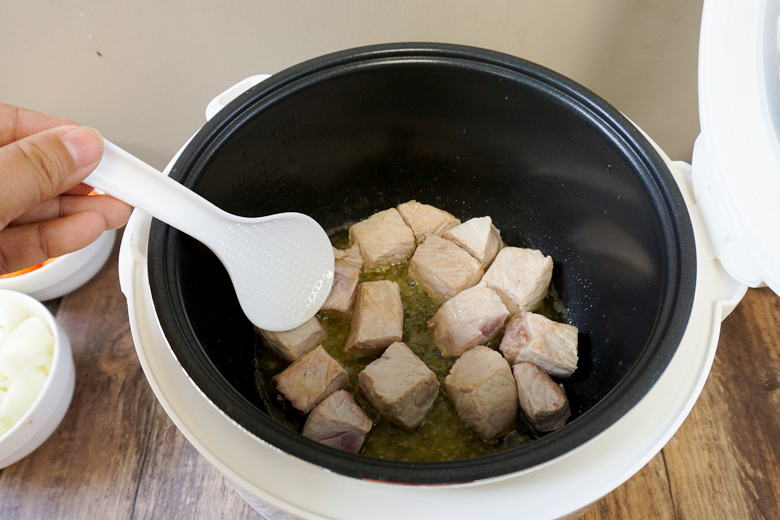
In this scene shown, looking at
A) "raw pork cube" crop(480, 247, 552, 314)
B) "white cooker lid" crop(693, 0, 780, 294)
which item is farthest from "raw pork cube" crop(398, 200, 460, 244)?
"white cooker lid" crop(693, 0, 780, 294)

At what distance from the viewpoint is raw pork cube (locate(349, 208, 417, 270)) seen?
4.08ft

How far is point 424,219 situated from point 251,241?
0.41 metres

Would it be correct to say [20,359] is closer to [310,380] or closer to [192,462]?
[192,462]

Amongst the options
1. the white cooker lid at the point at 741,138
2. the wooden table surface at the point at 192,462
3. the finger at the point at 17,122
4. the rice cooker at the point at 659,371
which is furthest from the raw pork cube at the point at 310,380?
the white cooker lid at the point at 741,138

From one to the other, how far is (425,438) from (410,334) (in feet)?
0.71

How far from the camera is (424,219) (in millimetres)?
1265

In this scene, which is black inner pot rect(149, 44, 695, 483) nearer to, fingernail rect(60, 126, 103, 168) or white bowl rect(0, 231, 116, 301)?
fingernail rect(60, 126, 103, 168)

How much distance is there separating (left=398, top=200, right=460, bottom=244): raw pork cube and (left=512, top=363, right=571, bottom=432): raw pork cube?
349 millimetres

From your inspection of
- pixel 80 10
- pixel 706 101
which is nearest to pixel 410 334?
pixel 706 101

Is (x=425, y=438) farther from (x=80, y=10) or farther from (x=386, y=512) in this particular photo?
(x=80, y=10)

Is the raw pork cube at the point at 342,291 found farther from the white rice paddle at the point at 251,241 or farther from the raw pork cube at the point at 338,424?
the raw pork cube at the point at 338,424

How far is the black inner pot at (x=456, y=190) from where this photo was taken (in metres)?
0.75

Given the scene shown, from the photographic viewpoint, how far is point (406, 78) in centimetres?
108

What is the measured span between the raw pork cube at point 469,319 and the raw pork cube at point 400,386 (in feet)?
0.35
